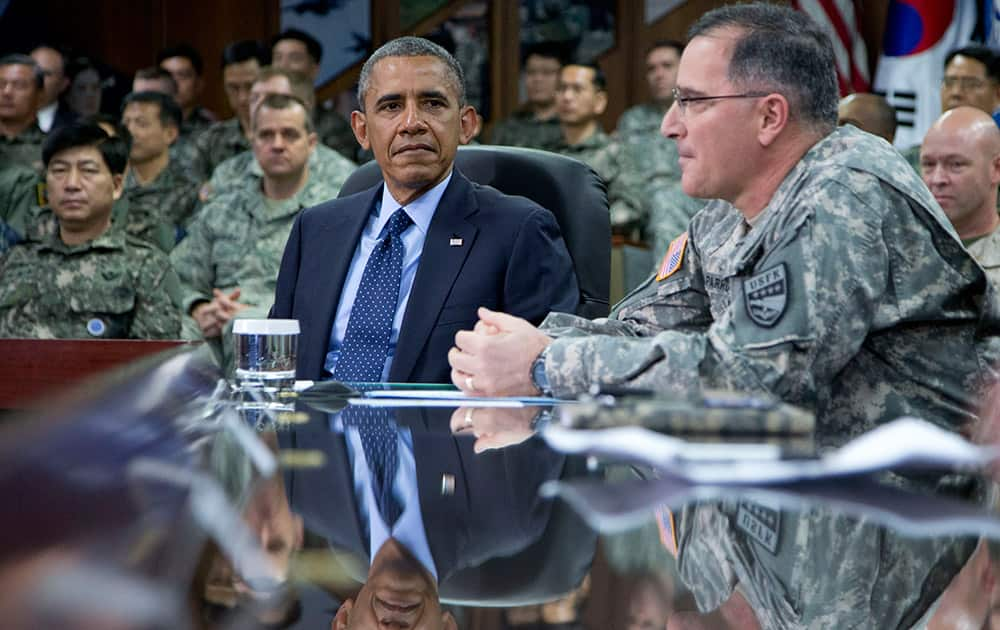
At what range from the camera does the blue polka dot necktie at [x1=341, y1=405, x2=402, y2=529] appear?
102 centimetres

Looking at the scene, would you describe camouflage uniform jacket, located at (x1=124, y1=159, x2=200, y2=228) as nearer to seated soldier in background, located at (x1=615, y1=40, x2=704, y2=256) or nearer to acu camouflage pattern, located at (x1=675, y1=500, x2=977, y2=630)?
seated soldier in background, located at (x1=615, y1=40, x2=704, y2=256)

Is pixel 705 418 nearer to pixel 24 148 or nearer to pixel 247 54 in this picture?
pixel 24 148

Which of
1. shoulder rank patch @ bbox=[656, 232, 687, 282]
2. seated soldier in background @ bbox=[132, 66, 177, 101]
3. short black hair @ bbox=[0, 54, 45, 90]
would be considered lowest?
shoulder rank patch @ bbox=[656, 232, 687, 282]

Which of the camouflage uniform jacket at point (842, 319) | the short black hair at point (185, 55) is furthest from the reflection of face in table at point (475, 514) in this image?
the short black hair at point (185, 55)

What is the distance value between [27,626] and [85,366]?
2.28m

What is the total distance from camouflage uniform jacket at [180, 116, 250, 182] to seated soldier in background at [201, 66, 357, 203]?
0.49 meters

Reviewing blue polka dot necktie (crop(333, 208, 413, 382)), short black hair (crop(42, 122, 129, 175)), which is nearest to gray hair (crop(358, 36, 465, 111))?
blue polka dot necktie (crop(333, 208, 413, 382))

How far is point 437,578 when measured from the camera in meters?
0.78

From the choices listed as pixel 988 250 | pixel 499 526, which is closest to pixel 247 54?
A: pixel 988 250

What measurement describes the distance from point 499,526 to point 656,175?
5.42m

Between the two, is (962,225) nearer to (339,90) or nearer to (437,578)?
(437,578)

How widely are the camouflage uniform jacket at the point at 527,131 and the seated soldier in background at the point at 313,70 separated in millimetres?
1074

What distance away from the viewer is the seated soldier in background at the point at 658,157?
18.5 feet

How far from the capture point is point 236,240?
4.62 metres
